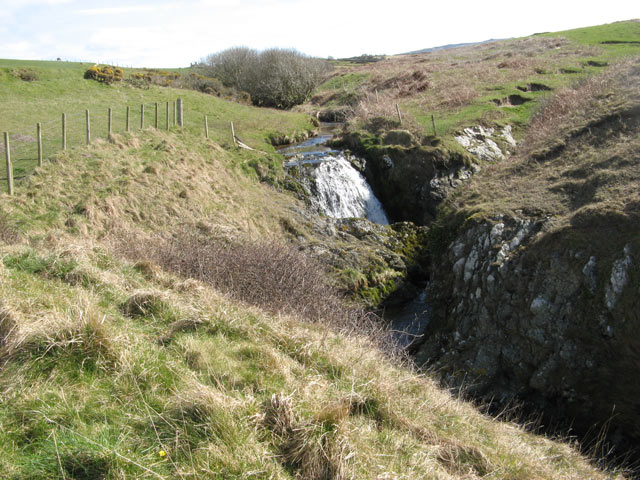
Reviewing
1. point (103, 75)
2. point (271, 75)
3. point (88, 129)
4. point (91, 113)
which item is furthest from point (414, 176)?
point (271, 75)

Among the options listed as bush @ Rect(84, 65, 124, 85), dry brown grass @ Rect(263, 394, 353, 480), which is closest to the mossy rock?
bush @ Rect(84, 65, 124, 85)

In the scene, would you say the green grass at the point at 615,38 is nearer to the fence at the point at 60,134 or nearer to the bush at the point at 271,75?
the bush at the point at 271,75

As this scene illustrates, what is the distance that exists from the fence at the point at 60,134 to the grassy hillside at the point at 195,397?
869cm

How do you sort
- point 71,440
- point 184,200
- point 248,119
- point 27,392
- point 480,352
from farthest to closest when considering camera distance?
1. point 248,119
2. point 184,200
3. point 480,352
4. point 27,392
5. point 71,440

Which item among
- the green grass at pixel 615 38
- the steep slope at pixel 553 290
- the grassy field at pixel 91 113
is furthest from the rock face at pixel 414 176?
the green grass at pixel 615 38

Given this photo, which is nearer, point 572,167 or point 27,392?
point 27,392

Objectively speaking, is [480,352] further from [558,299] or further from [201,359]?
[201,359]

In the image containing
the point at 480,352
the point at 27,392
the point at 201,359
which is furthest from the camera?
the point at 480,352

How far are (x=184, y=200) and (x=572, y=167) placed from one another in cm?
1308

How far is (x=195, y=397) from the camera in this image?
4.41 meters

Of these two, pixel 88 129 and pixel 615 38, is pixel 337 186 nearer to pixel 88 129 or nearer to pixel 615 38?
pixel 88 129

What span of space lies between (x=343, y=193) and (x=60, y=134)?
12.2 m

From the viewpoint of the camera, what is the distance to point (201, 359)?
5461 mm

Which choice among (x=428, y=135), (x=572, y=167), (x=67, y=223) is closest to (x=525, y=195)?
(x=572, y=167)
